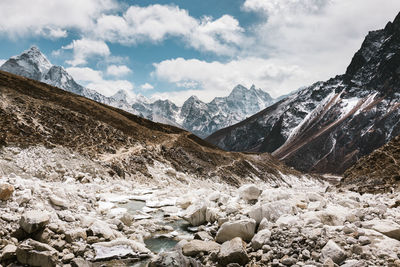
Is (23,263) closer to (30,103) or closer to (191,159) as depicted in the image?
(30,103)

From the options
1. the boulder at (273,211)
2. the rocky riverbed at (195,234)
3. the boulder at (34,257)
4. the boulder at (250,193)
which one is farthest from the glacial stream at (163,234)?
the boulder at (250,193)

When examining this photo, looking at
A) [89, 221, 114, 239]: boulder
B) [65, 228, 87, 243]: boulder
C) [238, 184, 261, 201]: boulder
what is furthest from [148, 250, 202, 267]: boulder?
[238, 184, 261, 201]: boulder

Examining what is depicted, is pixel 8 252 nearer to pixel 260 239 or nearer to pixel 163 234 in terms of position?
pixel 163 234

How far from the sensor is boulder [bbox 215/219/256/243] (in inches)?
558

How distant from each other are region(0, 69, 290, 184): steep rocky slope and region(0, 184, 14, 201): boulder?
73.3 feet

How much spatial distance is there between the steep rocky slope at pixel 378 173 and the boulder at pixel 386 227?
1529 centimetres

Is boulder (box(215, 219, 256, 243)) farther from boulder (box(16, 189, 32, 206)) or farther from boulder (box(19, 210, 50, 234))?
boulder (box(16, 189, 32, 206))

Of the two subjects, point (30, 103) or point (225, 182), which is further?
point (225, 182)

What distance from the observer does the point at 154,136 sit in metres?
72.0

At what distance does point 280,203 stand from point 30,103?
50.6m

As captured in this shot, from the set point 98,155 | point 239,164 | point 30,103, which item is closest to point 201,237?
point 98,155

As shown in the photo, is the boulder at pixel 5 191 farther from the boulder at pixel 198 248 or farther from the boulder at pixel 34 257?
the boulder at pixel 198 248

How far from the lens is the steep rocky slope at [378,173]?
26.5m

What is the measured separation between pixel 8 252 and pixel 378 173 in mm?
32098
